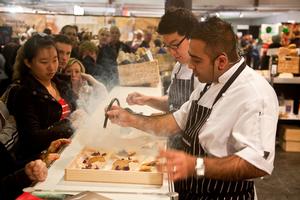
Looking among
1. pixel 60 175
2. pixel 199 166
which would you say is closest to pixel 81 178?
pixel 60 175

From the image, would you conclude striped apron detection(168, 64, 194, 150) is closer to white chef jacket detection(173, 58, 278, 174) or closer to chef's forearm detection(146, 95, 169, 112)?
chef's forearm detection(146, 95, 169, 112)

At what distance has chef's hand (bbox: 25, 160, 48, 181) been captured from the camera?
A: 1.40 meters

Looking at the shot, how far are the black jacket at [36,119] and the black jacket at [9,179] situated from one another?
0.65ft

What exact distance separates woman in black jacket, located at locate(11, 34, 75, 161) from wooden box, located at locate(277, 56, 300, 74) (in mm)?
3157

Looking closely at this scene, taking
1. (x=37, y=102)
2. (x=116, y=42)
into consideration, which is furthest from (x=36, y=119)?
(x=116, y=42)

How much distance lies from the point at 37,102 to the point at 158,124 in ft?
1.99

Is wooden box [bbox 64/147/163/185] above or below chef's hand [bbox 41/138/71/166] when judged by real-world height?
above

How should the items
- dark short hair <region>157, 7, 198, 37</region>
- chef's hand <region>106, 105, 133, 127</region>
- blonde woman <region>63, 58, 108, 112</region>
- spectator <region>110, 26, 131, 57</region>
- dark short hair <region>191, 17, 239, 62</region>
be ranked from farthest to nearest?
spectator <region>110, 26, 131, 57</region>, blonde woman <region>63, 58, 108, 112</region>, dark short hair <region>157, 7, 198, 37</region>, chef's hand <region>106, 105, 133, 127</region>, dark short hair <region>191, 17, 239, 62</region>

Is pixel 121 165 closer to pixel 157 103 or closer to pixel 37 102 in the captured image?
pixel 37 102

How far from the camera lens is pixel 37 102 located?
194 cm

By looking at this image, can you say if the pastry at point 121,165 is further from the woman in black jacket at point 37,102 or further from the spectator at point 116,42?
the spectator at point 116,42

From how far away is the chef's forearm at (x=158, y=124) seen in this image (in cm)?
172

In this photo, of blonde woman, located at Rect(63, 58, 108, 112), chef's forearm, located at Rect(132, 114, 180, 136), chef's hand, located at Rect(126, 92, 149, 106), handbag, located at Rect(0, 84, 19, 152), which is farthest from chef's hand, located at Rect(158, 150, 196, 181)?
blonde woman, located at Rect(63, 58, 108, 112)

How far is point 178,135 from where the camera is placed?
1.72 metres
